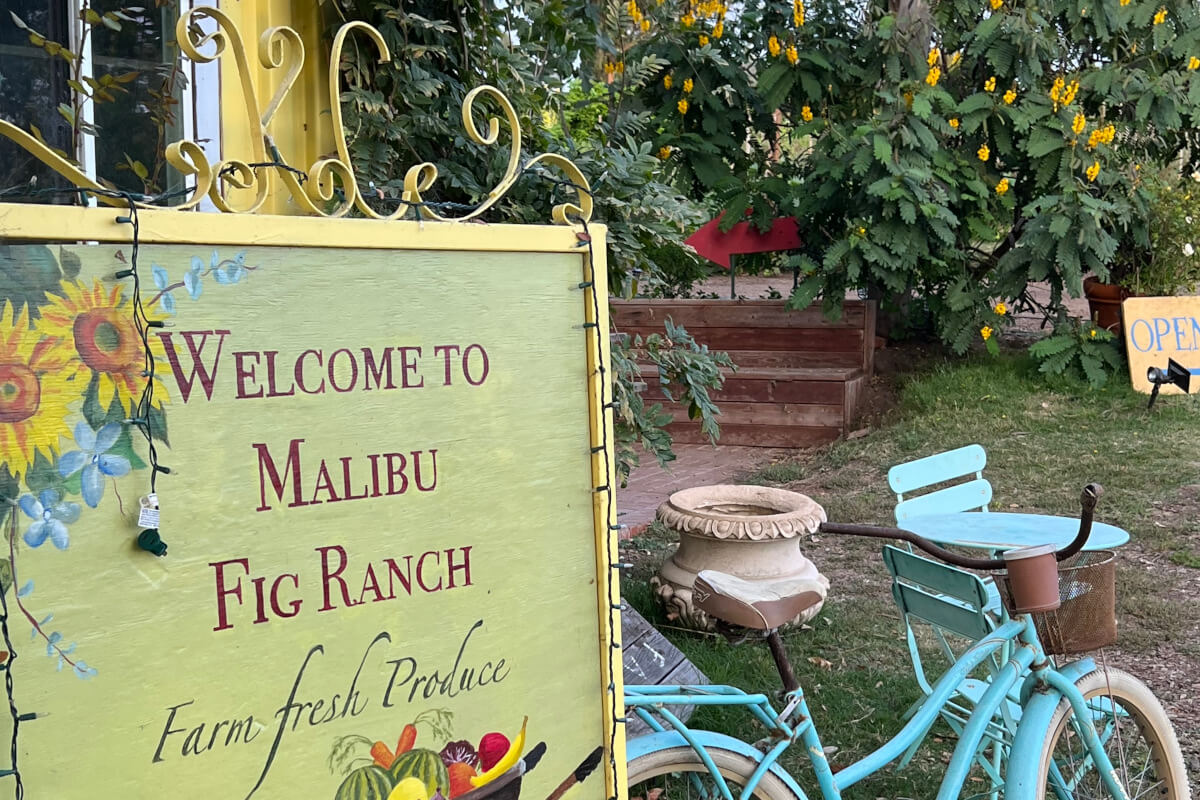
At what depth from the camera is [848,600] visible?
4.51 metres

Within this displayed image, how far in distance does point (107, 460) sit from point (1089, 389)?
23.4 feet

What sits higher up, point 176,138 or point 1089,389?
point 176,138

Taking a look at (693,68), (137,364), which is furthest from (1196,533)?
(137,364)

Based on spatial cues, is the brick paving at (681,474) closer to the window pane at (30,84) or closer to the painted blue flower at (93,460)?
the window pane at (30,84)

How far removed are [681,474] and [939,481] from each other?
3.77 meters

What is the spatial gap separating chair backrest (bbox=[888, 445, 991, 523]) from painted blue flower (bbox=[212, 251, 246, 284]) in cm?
212

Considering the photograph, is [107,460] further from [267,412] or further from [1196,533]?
[1196,533]

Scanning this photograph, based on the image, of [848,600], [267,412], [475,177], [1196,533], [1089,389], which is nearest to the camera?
[267,412]

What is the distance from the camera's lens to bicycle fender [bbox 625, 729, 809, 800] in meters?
1.98

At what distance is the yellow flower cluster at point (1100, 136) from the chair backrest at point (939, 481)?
461cm

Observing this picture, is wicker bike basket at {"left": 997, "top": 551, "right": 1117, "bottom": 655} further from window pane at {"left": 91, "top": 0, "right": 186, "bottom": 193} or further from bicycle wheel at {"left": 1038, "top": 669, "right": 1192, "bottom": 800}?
window pane at {"left": 91, "top": 0, "right": 186, "bottom": 193}

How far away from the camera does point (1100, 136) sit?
6961 millimetres

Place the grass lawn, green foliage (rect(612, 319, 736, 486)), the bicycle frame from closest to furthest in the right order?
the bicycle frame → the grass lawn → green foliage (rect(612, 319, 736, 486))

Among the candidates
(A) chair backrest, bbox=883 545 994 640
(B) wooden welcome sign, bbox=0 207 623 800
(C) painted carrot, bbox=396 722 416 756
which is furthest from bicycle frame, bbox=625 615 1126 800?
→ (C) painted carrot, bbox=396 722 416 756
